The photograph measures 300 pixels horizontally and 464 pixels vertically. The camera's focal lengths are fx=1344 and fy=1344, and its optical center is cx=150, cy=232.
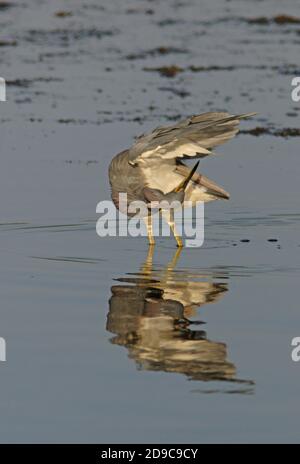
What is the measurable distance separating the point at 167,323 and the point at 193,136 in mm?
1985

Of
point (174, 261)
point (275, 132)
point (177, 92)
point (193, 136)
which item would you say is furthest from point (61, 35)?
point (193, 136)

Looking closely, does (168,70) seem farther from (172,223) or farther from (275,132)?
(172,223)

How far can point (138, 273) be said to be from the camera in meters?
9.49

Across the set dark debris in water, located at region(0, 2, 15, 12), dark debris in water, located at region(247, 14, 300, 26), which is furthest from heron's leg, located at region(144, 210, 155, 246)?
dark debris in water, located at region(0, 2, 15, 12)

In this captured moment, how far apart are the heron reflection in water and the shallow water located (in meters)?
0.02

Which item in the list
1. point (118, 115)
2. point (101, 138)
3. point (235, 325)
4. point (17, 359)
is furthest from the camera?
point (118, 115)

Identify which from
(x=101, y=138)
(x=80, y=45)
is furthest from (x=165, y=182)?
(x=80, y=45)

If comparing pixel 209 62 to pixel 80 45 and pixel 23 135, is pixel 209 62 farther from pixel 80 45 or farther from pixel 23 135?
pixel 23 135

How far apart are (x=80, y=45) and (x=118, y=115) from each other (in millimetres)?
6091

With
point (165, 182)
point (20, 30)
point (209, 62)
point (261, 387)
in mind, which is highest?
point (20, 30)

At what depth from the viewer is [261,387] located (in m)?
6.77

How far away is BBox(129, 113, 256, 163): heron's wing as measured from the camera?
965 centimetres

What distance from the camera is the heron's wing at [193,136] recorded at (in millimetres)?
9648

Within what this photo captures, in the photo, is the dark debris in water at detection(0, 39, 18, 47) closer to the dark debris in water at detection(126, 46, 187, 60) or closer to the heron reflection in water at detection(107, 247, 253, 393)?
the dark debris in water at detection(126, 46, 187, 60)
